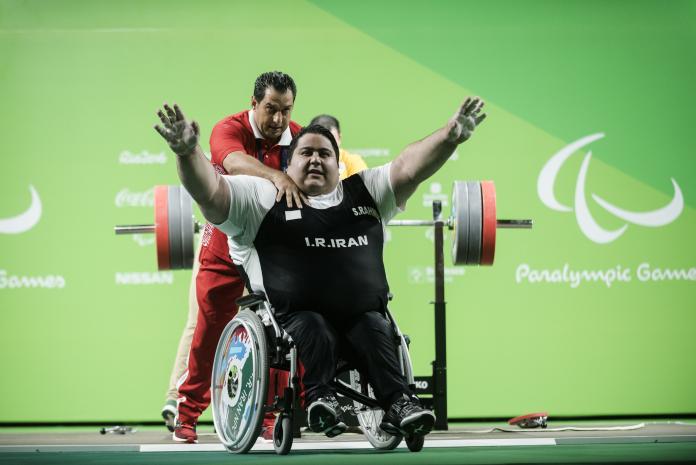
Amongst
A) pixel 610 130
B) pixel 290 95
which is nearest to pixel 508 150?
pixel 610 130

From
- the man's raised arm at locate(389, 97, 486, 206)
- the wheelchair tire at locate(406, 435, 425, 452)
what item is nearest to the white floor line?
the wheelchair tire at locate(406, 435, 425, 452)

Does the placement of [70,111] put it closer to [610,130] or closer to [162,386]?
[162,386]

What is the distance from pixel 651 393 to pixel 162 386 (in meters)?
2.79

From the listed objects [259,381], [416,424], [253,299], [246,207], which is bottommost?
[416,424]

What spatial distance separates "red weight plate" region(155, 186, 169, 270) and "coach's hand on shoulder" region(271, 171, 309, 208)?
0.97 meters

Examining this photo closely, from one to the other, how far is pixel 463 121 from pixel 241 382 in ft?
3.47

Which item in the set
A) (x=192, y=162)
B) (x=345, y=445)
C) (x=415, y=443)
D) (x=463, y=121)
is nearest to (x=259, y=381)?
(x=415, y=443)

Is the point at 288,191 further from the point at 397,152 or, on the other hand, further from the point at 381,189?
the point at 397,152

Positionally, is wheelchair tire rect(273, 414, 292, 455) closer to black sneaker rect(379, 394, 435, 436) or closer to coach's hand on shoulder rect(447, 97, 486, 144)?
black sneaker rect(379, 394, 435, 436)

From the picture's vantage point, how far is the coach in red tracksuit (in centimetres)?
357

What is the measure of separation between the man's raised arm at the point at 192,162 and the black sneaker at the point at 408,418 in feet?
2.64

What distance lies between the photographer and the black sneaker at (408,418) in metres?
2.62

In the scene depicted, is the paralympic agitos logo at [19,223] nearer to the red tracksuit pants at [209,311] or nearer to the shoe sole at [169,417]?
the shoe sole at [169,417]

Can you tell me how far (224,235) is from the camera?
11.9 ft
